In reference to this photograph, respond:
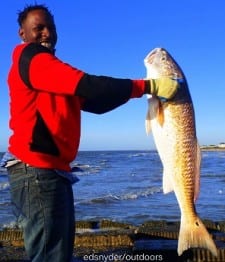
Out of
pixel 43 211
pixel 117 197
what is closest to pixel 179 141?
pixel 43 211

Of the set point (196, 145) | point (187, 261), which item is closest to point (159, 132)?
point (196, 145)

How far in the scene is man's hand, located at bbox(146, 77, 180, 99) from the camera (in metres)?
3.47

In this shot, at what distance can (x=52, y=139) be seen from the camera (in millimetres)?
3641

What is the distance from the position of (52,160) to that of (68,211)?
1.34 ft

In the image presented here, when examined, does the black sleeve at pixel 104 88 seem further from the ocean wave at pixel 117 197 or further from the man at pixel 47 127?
the ocean wave at pixel 117 197

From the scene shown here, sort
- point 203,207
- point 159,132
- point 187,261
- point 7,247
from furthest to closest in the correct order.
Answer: point 203,207
point 7,247
point 187,261
point 159,132

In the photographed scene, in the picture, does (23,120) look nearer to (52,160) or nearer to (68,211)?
(52,160)

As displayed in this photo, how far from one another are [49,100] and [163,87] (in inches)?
32.1

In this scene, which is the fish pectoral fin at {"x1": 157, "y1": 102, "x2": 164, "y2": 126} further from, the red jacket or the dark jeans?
the dark jeans

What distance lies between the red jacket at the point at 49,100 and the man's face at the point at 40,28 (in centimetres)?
17

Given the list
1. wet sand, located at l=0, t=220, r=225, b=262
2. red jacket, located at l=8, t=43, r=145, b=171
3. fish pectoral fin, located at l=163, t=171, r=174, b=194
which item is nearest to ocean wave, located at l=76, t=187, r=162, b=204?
wet sand, located at l=0, t=220, r=225, b=262

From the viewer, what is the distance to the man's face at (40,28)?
384cm

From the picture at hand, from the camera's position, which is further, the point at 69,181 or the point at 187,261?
the point at 187,261

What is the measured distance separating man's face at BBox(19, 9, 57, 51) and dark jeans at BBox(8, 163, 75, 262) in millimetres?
946
